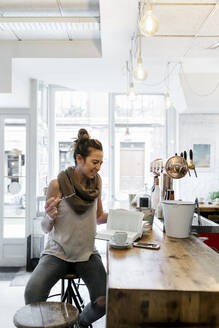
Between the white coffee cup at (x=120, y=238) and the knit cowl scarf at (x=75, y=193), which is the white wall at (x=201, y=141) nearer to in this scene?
the knit cowl scarf at (x=75, y=193)

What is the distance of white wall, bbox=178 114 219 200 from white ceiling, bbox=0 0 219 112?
1.10 feet

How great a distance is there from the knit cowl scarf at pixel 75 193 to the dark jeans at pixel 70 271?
0.35m

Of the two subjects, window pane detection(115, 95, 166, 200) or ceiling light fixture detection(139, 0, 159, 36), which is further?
window pane detection(115, 95, 166, 200)

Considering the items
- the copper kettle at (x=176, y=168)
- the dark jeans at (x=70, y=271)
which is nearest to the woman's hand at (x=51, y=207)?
the dark jeans at (x=70, y=271)

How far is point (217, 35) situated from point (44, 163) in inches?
128

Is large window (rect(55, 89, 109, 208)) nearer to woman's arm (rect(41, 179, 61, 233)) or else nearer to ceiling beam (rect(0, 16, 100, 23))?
ceiling beam (rect(0, 16, 100, 23))

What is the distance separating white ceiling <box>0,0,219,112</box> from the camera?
2.55m

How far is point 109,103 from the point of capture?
5.34 meters

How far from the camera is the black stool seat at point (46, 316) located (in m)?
1.29

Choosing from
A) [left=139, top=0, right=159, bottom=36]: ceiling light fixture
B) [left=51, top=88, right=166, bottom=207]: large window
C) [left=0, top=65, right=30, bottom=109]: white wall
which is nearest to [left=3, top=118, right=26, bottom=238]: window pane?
[left=0, top=65, right=30, bottom=109]: white wall

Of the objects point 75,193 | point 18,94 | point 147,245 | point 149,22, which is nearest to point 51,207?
point 75,193

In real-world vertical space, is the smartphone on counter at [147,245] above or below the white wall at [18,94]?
below

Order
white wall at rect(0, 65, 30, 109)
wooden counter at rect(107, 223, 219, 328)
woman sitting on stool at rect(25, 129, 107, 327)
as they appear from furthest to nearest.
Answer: white wall at rect(0, 65, 30, 109)
woman sitting on stool at rect(25, 129, 107, 327)
wooden counter at rect(107, 223, 219, 328)

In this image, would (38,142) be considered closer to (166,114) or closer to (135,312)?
(166,114)
